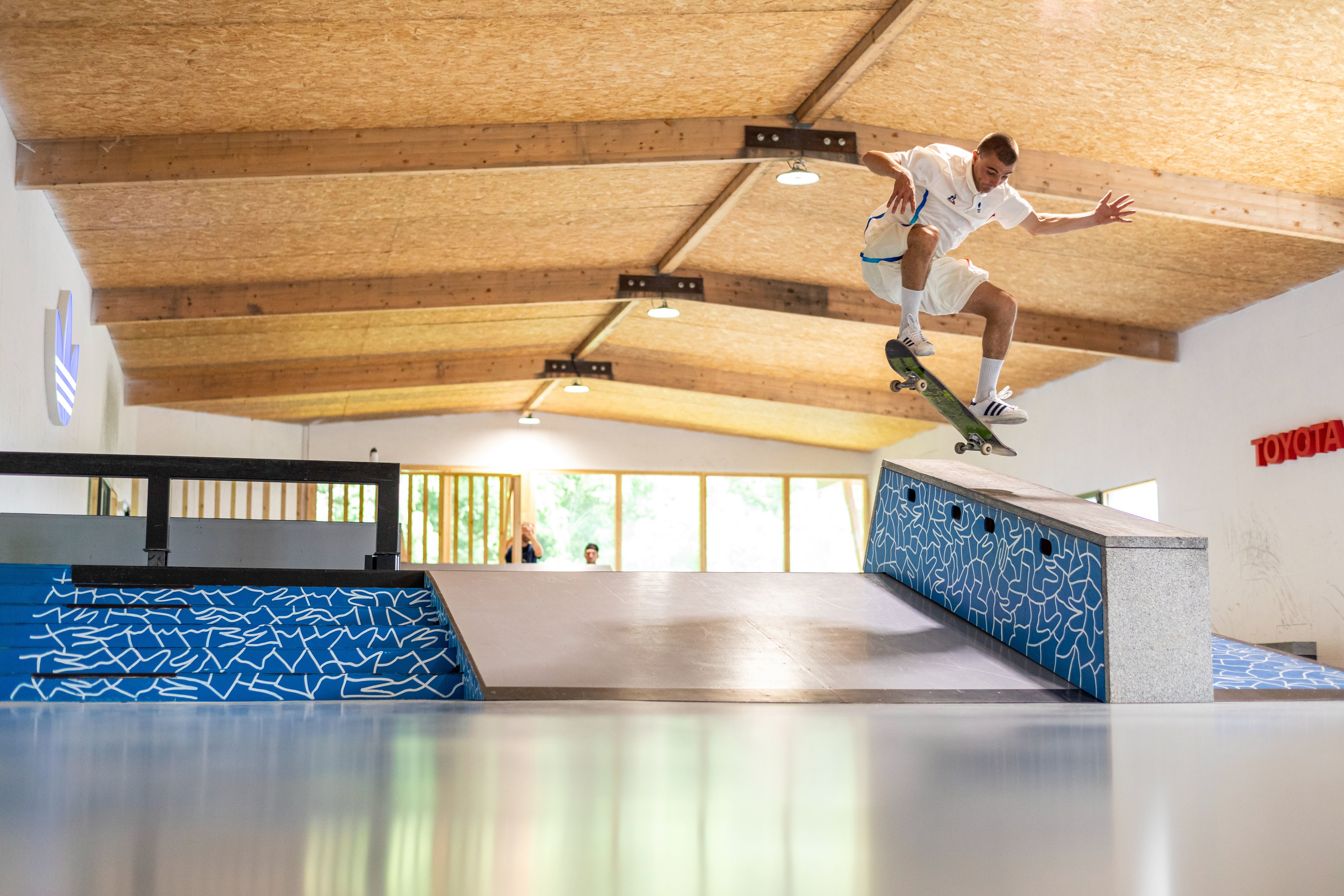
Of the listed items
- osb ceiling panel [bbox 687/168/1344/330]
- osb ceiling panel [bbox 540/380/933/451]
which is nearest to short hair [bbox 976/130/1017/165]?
osb ceiling panel [bbox 687/168/1344/330]

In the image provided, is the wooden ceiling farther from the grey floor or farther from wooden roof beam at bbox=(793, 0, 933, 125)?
the grey floor

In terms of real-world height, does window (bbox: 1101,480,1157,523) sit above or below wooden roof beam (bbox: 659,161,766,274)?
below

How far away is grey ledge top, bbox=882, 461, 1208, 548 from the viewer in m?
4.05

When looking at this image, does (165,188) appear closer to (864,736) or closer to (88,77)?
(88,77)

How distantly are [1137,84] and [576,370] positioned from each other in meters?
8.77

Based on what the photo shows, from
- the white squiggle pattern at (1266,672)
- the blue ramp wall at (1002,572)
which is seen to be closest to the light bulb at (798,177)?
the blue ramp wall at (1002,572)

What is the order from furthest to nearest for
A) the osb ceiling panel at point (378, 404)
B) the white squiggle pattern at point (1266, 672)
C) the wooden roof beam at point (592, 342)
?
the osb ceiling panel at point (378, 404) < the wooden roof beam at point (592, 342) < the white squiggle pattern at point (1266, 672)

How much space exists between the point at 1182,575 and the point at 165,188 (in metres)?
6.50

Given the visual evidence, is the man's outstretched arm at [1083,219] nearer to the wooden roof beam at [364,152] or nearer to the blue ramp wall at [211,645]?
the wooden roof beam at [364,152]

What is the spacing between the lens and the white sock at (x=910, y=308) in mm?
4840

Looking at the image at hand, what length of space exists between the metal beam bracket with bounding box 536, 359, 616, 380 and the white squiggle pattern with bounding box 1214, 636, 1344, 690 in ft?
31.6

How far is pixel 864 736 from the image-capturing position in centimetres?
249

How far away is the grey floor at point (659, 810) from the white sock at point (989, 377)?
264 centimetres

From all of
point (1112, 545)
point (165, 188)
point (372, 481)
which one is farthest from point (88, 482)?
point (1112, 545)
